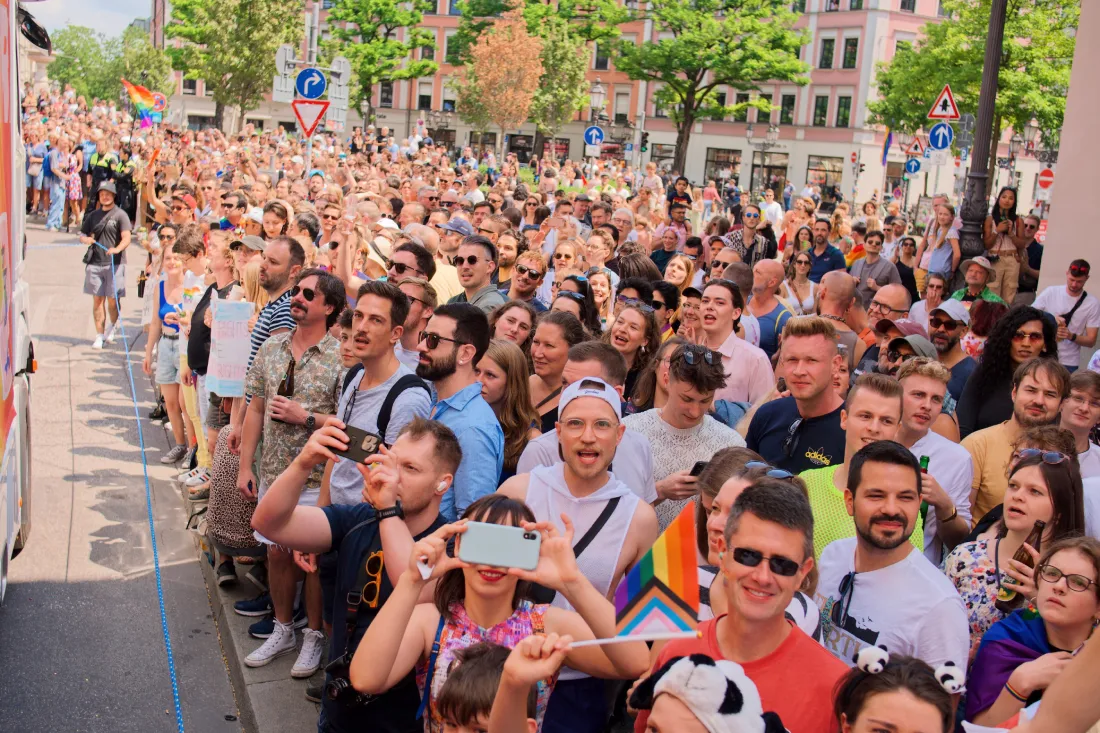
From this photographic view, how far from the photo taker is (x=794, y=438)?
542 centimetres

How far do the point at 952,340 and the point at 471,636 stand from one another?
474 cm

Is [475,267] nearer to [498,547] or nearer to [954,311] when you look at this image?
[954,311]

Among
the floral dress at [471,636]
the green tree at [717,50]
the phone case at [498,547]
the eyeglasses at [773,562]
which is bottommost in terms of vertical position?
the floral dress at [471,636]

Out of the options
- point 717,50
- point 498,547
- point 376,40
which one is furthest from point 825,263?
point 376,40

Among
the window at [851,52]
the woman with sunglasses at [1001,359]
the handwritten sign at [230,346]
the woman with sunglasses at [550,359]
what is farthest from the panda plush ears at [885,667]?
the window at [851,52]

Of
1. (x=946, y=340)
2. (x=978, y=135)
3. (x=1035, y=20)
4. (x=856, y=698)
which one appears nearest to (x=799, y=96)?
(x=1035, y=20)

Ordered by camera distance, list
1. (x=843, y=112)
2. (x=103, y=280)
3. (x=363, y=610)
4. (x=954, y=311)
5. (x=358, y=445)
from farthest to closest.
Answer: (x=843, y=112)
(x=103, y=280)
(x=954, y=311)
(x=363, y=610)
(x=358, y=445)

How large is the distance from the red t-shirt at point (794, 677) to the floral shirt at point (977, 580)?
112cm

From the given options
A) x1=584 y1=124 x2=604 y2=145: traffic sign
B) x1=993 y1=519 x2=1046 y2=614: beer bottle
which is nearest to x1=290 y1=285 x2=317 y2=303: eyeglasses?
x1=993 y1=519 x2=1046 y2=614: beer bottle

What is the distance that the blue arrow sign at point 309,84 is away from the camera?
45.1 feet

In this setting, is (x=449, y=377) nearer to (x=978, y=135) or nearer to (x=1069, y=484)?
(x=1069, y=484)

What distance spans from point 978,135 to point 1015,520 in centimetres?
1048

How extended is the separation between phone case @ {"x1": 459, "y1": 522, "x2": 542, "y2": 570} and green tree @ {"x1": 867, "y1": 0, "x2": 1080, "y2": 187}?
3146 cm

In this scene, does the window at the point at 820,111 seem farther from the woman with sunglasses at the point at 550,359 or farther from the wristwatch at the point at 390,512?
the wristwatch at the point at 390,512
